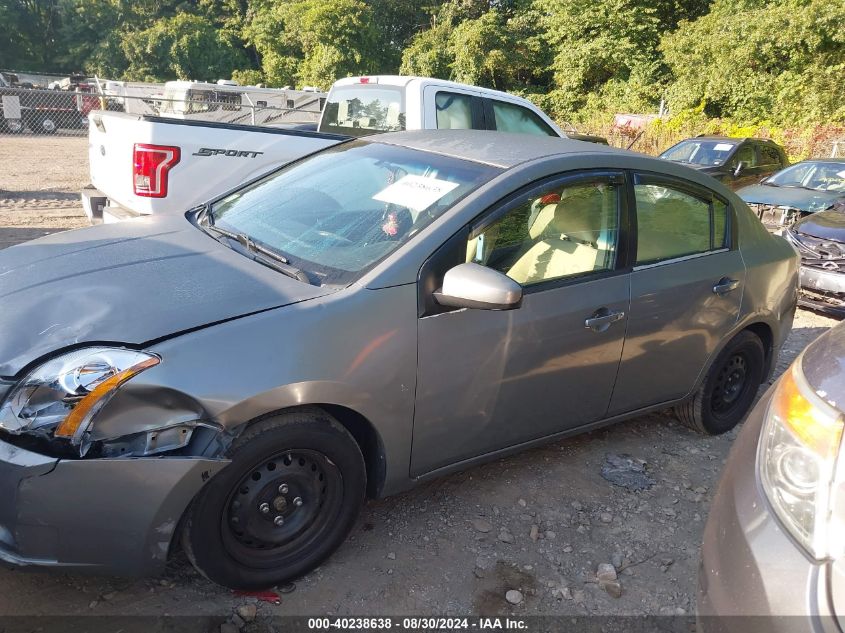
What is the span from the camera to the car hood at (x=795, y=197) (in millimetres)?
8219

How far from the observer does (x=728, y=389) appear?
3.84 metres

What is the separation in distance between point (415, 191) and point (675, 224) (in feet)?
4.59

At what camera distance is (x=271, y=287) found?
2.29m

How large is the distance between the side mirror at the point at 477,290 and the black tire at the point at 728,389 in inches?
72.9

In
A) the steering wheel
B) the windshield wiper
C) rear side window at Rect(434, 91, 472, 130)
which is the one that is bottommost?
the windshield wiper

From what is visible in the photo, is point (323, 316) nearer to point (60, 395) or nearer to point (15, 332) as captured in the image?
point (60, 395)

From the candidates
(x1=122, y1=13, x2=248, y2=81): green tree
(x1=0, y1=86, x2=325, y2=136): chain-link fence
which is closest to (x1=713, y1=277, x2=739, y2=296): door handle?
(x1=0, y1=86, x2=325, y2=136): chain-link fence

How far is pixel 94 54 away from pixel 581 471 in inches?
1993

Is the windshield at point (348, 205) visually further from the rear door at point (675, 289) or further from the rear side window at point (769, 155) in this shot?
the rear side window at point (769, 155)

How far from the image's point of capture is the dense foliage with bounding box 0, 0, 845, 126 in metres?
20.7

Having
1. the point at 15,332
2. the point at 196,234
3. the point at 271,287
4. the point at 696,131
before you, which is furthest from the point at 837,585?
the point at 696,131

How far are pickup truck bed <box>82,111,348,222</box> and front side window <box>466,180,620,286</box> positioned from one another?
2.23 metres

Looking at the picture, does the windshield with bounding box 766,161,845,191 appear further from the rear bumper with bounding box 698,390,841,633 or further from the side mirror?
the rear bumper with bounding box 698,390,841,633

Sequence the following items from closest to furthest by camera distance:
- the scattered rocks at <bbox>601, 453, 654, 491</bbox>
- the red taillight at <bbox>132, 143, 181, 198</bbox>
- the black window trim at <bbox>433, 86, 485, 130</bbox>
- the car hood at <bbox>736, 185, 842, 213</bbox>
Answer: the scattered rocks at <bbox>601, 453, 654, 491</bbox> < the red taillight at <bbox>132, 143, 181, 198</bbox> < the black window trim at <bbox>433, 86, 485, 130</bbox> < the car hood at <bbox>736, 185, 842, 213</bbox>
